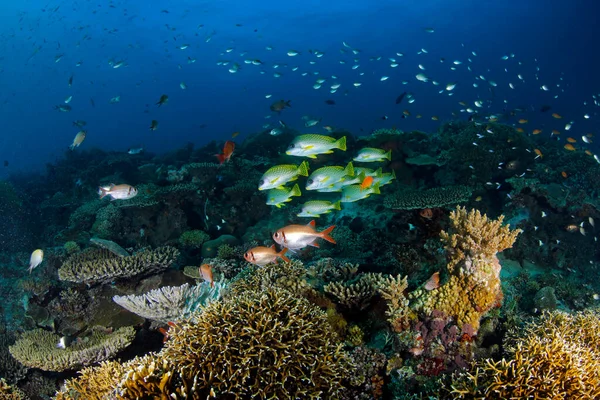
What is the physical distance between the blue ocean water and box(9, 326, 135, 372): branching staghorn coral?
39.9 meters

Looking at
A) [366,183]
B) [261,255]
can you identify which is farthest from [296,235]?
[366,183]

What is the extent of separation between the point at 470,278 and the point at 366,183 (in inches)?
109

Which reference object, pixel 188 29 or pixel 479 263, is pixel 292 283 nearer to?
pixel 479 263

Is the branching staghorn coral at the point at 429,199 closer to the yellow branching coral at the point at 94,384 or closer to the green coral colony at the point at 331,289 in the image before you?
the green coral colony at the point at 331,289

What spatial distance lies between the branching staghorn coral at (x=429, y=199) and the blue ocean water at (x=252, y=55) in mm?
39404

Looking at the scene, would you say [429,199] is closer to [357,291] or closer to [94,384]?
[357,291]

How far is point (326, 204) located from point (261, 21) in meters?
87.4

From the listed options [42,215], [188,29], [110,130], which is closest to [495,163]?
[42,215]

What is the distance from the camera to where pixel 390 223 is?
808 centimetres

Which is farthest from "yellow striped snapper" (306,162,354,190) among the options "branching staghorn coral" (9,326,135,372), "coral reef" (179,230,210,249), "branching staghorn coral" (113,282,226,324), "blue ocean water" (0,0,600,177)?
"blue ocean water" (0,0,600,177)

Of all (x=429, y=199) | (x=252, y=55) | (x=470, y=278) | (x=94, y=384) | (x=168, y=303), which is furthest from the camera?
(x=252, y=55)

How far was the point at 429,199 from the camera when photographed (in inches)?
283

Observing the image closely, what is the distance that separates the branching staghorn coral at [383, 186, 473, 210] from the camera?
696 centimetres

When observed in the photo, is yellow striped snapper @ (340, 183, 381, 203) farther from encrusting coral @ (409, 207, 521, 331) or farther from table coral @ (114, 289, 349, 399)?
table coral @ (114, 289, 349, 399)
